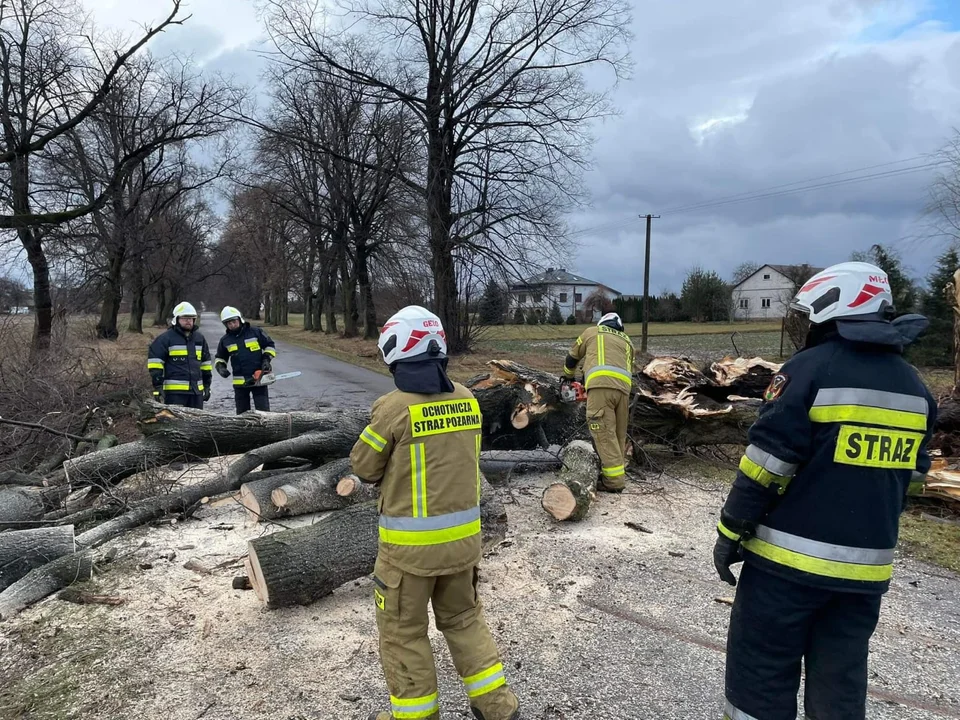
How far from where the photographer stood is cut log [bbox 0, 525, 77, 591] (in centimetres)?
405

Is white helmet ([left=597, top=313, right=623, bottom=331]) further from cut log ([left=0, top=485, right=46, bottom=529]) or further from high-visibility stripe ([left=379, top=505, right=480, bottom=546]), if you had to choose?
cut log ([left=0, top=485, right=46, bottom=529])

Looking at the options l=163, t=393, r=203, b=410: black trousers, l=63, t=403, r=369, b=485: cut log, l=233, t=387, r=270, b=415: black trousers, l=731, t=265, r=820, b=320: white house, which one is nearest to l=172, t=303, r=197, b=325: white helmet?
l=163, t=393, r=203, b=410: black trousers

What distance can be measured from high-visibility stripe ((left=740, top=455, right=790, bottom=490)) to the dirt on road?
1.31 m

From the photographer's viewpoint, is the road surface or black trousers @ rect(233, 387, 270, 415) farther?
the road surface

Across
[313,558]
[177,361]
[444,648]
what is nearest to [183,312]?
[177,361]

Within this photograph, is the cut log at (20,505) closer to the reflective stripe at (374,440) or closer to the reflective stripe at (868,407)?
the reflective stripe at (374,440)

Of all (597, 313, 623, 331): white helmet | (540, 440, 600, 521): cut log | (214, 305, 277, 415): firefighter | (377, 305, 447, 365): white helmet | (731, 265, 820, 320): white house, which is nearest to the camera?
(377, 305, 447, 365): white helmet

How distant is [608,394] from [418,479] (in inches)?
141

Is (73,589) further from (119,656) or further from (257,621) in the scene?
(257,621)

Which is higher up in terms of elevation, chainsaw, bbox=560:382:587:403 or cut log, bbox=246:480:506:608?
chainsaw, bbox=560:382:587:403

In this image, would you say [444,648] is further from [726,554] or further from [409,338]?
[409,338]

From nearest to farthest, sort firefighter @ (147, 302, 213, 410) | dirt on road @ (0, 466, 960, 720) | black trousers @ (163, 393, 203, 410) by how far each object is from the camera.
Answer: dirt on road @ (0, 466, 960, 720)
firefighter @ (147, 302, 213, 410)
black trousers @ (163, 393, 203, 410)

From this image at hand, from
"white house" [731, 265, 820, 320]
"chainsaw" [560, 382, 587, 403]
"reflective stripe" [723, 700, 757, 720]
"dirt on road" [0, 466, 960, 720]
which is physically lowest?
"dirt on road" [0, 466, 960, 720]

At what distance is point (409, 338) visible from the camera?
8.39 feet
